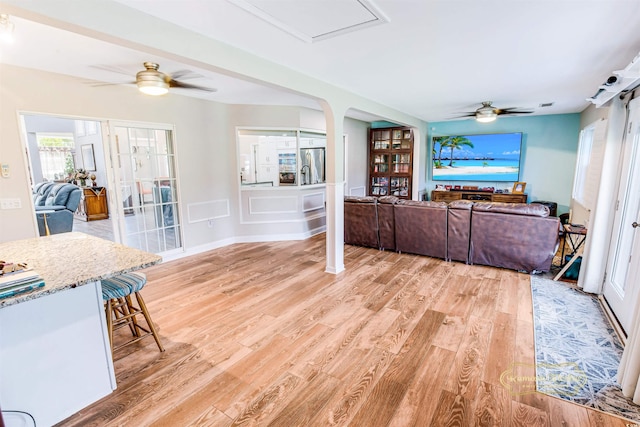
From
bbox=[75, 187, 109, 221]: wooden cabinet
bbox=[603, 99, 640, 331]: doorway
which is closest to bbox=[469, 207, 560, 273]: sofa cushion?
bbox=[603, 99, 640, 331]: doorway

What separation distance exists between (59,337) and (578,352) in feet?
11.4

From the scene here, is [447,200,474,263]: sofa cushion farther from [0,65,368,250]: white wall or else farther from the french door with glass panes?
the french door with glass panes

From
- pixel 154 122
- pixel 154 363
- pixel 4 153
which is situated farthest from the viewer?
pixel 154 122

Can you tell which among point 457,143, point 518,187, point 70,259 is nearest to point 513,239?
point 518,187

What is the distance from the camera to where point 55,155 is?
9.40m

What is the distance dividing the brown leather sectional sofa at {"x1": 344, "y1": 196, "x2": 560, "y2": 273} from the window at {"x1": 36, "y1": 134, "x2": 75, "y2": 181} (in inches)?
364

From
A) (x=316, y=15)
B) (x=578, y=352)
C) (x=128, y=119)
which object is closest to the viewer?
(x=316, y=15)

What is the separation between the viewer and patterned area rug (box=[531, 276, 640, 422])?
190 cm

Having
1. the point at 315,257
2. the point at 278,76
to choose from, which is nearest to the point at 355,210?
the point at 315,257

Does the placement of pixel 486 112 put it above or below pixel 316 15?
below

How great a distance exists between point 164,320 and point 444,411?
244 cm

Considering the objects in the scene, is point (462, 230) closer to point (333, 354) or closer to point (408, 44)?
point (408, 44)

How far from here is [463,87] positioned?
3973 millimetres

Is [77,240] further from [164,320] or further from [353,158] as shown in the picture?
[353,158]
